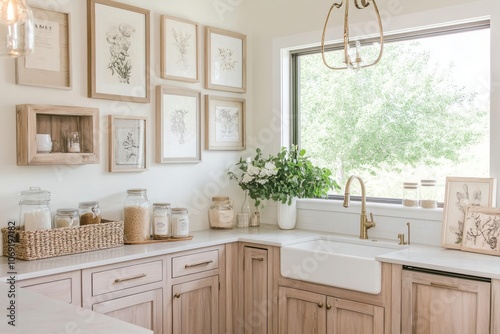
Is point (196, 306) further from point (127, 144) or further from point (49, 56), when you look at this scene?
point (49, 56)

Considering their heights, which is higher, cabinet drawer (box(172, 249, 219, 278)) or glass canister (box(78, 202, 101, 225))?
glass canister (box(78, 202, 101, 225))

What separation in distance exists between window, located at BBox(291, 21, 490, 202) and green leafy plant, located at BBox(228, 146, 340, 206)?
0.22 meters

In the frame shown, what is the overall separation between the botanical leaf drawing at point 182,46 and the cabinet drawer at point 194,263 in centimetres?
129

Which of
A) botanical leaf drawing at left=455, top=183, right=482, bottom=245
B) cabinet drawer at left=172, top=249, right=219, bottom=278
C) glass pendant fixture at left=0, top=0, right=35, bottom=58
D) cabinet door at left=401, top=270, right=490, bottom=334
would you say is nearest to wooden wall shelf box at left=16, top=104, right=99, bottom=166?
cabinet drawer at left=172, top=249, right=219, bottom=278

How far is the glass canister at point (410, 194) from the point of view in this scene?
3.43 metres

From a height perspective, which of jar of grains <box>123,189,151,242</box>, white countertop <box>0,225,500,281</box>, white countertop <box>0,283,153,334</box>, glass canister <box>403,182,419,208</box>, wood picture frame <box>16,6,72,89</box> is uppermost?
A: wood picture frame <box>16,6,72,89</box>

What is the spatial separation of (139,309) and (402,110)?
2.05 meters

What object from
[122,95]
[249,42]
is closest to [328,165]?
→ [249,42]

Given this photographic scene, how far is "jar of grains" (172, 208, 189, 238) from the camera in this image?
136 inches

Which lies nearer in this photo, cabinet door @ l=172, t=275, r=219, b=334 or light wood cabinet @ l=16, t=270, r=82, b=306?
light wood cabinet @ l=16, t=270, r=82, b=306

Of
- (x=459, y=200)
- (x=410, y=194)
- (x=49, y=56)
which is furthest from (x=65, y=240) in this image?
(x=459, y=200)

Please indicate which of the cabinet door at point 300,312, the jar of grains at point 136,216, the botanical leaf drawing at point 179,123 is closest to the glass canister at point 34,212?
the jar of grains at point 136,216

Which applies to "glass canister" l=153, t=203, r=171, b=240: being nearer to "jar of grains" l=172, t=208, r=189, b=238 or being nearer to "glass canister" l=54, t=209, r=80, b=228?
"jar of grains" l=172, t=208, r=189, b=238

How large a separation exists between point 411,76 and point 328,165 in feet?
2.86
